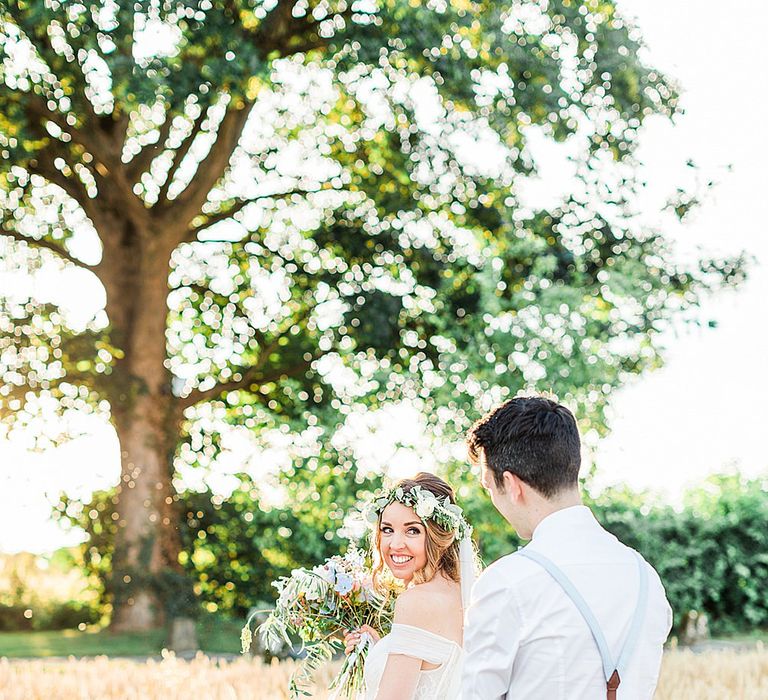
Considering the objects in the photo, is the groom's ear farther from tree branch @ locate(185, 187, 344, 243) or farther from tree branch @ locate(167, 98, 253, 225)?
tree branch @ locate(185, 187, 344, 243)

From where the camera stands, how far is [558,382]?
49.9 feet

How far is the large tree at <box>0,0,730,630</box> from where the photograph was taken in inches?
606

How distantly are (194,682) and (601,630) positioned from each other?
4474mm

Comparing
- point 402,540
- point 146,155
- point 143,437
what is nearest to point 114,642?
point 143,437

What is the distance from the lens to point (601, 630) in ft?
8.62

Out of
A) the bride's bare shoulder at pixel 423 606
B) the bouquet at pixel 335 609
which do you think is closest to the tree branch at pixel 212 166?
the bouquet at pixel 335 609

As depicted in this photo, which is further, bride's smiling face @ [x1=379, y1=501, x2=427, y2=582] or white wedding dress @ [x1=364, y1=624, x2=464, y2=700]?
bride's smiling face @ [x1=379, y1=501, x2=427, y2=582]

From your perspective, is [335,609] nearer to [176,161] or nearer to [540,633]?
[540,633]

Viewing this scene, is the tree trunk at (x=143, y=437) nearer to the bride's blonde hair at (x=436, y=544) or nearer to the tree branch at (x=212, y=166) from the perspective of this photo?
the tree branch at (x=212, y=166)

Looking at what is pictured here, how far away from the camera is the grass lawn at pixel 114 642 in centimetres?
1521

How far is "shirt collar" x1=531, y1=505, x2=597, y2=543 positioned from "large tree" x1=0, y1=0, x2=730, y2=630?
36.7 feet

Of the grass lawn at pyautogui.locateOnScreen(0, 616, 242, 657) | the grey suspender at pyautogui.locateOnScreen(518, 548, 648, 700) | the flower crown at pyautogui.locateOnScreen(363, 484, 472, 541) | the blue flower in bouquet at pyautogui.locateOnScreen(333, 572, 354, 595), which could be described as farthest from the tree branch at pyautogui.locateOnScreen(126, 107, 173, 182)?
the grey suspender at pyautogui.locateOnScreen(518, 548, 648, 700)

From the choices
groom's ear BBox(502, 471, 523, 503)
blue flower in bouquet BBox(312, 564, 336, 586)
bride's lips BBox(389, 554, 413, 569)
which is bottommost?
blue flower in bouquet BBox(312, 564, 336, 586)

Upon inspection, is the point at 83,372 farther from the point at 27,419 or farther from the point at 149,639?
the point at 149,639
